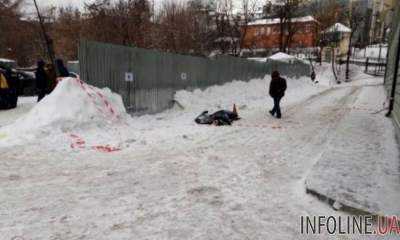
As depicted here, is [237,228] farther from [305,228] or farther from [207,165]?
[207,165]

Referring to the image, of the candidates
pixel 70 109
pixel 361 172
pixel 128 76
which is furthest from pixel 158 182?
pixel 128 76

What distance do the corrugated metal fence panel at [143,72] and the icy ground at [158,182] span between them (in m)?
1.83

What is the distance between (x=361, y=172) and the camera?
5.52 metres

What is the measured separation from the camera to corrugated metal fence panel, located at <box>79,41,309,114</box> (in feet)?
33.3

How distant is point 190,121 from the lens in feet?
37.3

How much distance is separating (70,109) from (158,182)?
4.74 m

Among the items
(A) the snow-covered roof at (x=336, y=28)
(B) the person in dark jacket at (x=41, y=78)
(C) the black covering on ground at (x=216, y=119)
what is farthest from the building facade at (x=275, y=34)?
(C) the black covering on ground at (x=216, y=119)

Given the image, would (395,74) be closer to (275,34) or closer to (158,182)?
(158,182)

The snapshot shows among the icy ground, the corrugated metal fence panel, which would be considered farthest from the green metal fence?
the corrugated metal fence panel

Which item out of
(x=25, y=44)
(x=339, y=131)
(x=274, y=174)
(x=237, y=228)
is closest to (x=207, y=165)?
(x=274, y=174)

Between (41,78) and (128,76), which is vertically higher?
(128,76)

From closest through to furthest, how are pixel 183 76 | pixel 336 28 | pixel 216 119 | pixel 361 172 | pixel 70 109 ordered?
pixel 361 172 → pixel 70 109 → pixel 216 119 → pixel 183 76 → pixel 336 28

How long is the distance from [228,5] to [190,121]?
3343 cm

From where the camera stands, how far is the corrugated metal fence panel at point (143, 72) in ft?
33.3
